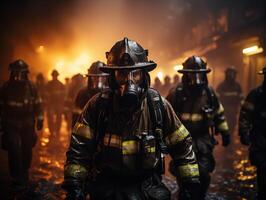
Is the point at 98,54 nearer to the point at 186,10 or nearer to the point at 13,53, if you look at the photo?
the point at 186,10

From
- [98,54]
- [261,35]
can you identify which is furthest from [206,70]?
[98,54]

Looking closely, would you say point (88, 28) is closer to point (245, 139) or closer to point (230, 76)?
point (230, 76)

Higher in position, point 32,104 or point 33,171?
point 32,104

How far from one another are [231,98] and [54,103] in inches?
280

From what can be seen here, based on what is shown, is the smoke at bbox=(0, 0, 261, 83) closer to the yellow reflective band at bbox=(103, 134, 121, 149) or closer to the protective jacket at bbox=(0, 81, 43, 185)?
the protective jacket at bbox=(0, 81, 43, 185)

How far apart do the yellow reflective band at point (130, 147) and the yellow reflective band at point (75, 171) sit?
427 millimetres

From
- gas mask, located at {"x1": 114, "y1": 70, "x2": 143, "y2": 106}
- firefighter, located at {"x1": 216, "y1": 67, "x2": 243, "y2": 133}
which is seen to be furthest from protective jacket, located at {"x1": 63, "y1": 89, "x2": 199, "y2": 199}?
firefighter, located at {"x1": 216, "y1": 67, "x2": 243, "y2": 133}

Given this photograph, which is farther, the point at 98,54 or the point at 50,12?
the point at 98,54

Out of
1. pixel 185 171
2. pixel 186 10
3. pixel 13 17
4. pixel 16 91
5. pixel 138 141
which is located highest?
pixel 186 10

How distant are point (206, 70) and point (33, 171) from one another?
4576 mm

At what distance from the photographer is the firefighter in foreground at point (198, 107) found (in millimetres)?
5355

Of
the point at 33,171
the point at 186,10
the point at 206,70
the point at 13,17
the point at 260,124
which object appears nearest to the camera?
the point at 260,124

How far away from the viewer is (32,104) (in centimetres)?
691

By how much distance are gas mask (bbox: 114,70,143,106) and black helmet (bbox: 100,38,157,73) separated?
62 millimetres
